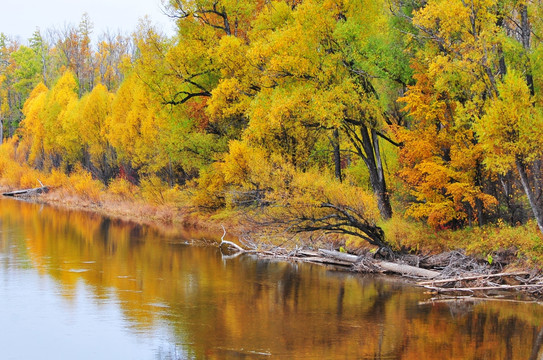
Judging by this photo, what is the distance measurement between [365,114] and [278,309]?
10.4 metres

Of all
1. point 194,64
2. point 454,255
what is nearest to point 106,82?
point 194,64

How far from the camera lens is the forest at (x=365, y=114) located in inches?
854

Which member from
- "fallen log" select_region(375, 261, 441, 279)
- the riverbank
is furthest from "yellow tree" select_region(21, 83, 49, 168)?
"fallen log" select_region(375, 261, 441, 279)

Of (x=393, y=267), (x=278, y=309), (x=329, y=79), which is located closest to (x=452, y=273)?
(x=393, y=267)

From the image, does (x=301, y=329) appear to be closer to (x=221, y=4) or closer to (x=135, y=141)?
(x=221, y=4)

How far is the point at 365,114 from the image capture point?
25.6 meters

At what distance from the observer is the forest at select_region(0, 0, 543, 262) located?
21.7 meters

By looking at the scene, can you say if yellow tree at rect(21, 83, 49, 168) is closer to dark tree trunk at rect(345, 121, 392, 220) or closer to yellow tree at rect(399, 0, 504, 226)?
dark tree trunk at rect(345, 121, 392, 220)

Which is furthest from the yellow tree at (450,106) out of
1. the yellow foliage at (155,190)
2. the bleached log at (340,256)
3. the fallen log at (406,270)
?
the yellow foliage at (155,190)

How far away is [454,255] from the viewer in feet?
71.4

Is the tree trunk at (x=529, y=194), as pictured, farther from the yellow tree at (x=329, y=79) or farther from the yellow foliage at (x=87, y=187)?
the yellow foliage at (x=87, y=187)

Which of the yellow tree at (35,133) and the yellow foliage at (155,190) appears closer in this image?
the yellow foliage at (155,190)

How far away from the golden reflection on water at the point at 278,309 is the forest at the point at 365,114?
2.90 meters

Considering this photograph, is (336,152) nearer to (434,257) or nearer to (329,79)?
(329,79)
